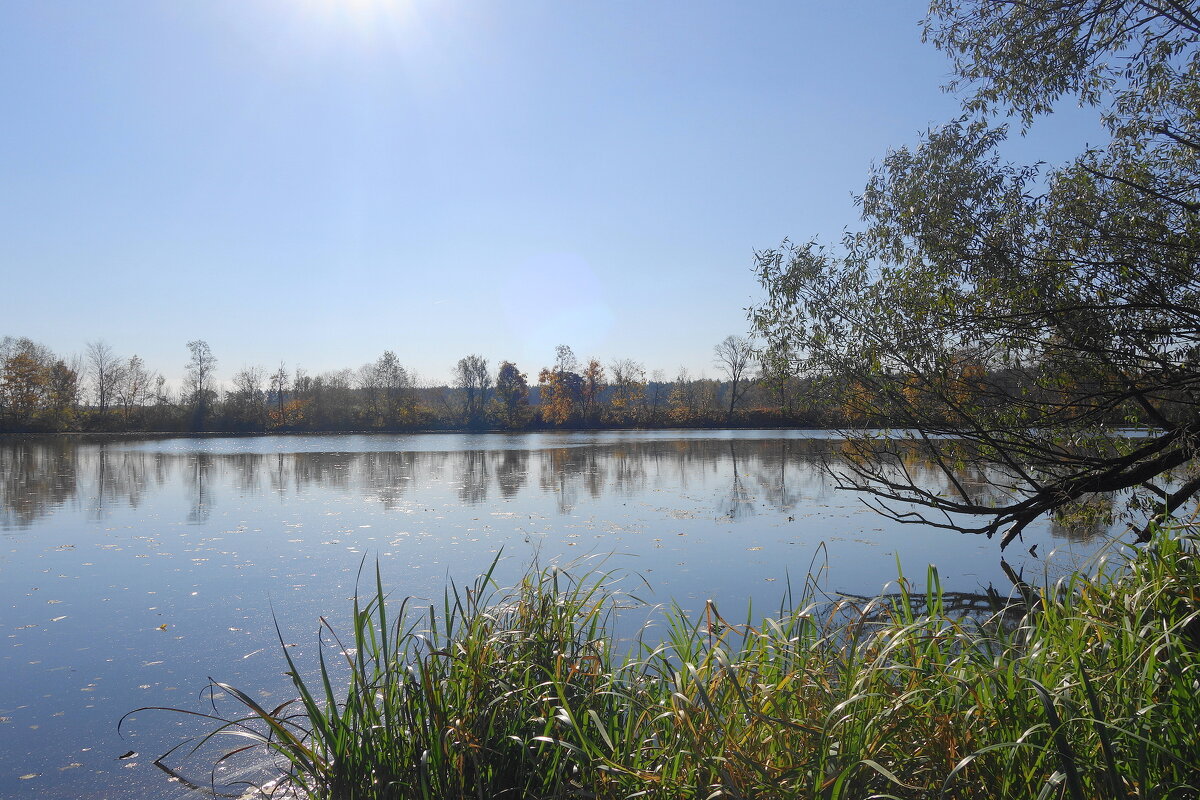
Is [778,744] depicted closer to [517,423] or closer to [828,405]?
[828,405]

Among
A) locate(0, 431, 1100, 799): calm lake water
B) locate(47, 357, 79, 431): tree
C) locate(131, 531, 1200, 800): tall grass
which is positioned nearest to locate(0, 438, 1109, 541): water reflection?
locate(0, 431, 1100, 799): calm lake water

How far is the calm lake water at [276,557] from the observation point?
200 inches

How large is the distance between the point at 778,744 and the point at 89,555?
1087cm

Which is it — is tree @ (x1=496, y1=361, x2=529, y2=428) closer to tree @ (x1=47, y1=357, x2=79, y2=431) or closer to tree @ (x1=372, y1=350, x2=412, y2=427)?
tree @ (x1=372, y1=350, x2=412, y2=427)

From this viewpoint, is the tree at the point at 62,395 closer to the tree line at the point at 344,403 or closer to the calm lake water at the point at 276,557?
the tree line at the point at 344,403

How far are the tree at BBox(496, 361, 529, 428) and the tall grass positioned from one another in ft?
199

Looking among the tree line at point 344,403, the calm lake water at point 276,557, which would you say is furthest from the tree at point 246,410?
the calm lake water at point 276,557

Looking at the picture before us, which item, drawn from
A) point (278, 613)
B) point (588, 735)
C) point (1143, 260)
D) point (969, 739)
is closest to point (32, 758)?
point (278, 613)

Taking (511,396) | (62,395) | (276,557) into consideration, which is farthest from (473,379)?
(276,557)

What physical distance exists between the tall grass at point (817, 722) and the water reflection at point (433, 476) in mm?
6249

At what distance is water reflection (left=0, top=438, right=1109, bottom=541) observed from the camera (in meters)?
15.0

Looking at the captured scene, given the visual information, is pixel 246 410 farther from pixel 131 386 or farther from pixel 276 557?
pixel 276 557

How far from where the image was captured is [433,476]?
842 inches

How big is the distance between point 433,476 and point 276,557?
37.7ft
